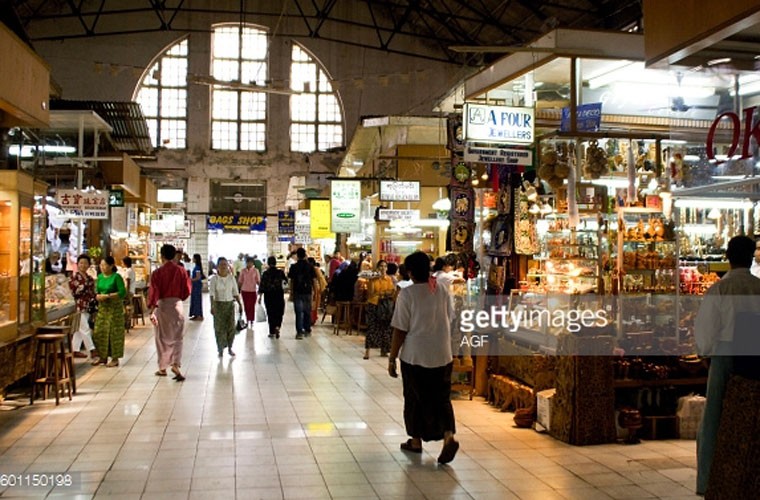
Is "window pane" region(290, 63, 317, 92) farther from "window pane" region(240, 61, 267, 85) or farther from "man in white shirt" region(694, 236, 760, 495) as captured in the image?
"man in white shirt" region(694, 236, 760, 495)

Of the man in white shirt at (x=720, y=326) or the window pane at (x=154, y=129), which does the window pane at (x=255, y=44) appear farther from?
the man in white shirt at (x=720, y=326)

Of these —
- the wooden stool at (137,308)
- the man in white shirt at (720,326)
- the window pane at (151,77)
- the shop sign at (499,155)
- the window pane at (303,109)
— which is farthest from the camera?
the window pane at (303,109)

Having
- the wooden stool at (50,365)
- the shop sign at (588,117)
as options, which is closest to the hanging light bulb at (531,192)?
the shop sign at (588,117)

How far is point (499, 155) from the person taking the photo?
27.2 ft

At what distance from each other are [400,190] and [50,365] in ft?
29.6

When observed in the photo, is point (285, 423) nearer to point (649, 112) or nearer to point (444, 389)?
point (444, 389)

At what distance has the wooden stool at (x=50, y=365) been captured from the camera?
25.5 ft

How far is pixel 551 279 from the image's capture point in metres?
8.14

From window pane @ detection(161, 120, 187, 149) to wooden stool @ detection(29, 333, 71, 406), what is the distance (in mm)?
25127

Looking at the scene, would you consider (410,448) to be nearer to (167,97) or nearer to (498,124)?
(498,124)

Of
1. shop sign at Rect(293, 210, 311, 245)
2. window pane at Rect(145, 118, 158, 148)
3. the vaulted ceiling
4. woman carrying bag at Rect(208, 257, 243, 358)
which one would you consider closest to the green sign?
woman carrying bag at Rect(208, 257, 243, 358)

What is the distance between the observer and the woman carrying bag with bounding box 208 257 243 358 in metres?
10.9

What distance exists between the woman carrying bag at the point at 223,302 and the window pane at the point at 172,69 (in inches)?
888

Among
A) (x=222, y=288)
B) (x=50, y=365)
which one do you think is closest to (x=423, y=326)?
(x=50, y=365)
